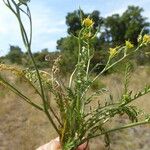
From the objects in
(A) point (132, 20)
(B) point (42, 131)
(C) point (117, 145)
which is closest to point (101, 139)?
(C) point (117, 145)

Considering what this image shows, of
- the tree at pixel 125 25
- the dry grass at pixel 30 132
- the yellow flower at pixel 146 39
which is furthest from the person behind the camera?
the tree at pixel 125 25

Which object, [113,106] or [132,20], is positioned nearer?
[113,106]

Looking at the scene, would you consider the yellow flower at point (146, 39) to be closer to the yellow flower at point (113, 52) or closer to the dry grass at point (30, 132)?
the yellow flower at point (113, 52)

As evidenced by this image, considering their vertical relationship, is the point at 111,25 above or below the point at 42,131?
above

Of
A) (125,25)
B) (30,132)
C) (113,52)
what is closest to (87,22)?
(113,52)

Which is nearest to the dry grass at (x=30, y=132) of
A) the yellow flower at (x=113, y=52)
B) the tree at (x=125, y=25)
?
the yellow flower at (x=113, y=52)

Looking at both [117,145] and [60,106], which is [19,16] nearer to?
[60,106]

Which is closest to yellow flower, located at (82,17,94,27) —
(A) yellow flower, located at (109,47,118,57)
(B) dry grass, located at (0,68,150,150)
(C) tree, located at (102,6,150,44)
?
(A) yellow flower, located at (109,47,118,57)

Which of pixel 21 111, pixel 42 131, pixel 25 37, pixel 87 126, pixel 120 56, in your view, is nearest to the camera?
pixel 25 37

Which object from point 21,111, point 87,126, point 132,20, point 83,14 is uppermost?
point 132,20

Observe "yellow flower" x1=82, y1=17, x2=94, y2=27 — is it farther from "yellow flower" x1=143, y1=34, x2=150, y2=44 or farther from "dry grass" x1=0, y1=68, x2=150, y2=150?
"dry grass" x1=0, y1=68, x2=150, y2=150

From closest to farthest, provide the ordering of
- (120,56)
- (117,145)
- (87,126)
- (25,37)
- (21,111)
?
(25,37), (87,126), (120,56), (117,145), (21,111)
